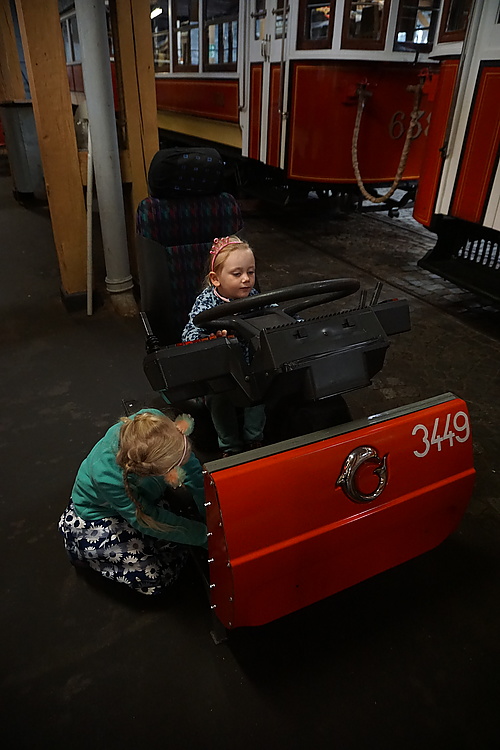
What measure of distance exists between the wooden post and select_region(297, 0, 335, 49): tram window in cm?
173

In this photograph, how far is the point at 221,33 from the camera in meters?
5.33

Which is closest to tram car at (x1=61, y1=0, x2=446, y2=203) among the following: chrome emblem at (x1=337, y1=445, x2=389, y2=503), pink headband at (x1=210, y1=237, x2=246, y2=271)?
pink headband at (x1=210, y1=237, x2=246, y2=271)

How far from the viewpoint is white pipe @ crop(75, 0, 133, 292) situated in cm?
277

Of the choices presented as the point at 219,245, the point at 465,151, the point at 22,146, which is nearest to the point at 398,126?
the point at 465,151

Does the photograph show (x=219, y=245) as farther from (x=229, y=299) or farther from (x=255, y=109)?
(x=255, y=109)

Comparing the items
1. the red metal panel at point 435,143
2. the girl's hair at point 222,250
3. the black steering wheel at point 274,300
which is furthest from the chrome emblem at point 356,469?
the red metal panel at point 435,143

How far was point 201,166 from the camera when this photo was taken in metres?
1.94

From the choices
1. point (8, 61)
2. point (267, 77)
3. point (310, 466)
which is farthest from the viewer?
point (8, 61)

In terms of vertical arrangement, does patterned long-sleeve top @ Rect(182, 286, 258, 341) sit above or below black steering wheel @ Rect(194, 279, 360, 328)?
below

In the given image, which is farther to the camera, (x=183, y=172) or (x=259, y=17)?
(x=259, y=17)

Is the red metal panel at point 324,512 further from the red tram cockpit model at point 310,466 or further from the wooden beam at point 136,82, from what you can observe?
the wooden beam at point 136,82

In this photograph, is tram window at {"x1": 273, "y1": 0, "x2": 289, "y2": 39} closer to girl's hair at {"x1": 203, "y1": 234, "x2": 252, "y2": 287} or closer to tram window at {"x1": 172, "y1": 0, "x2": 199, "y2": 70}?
tram window at {"x1": 172, "y1": 0, "x2": 199, "y2": 70}

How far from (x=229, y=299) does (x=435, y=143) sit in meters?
2.53

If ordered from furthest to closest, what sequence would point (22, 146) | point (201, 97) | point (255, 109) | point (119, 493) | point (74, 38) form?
1. point (74, 38)
2. point (201, 97)
3. point (22, 146)
4. point (255, 109)
5. point (119, 493)
